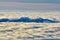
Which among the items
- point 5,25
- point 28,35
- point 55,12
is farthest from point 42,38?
point 55,12

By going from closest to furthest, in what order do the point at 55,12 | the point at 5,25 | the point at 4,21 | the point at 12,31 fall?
the point at 12,31 < the point at 5,25 < the point at 4,21 < the point at 55,12

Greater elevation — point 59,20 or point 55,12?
point 55,12

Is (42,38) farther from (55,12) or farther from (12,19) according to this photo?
(55,12)

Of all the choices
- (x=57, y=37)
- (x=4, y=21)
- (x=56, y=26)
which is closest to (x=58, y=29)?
(x=56, y=26)

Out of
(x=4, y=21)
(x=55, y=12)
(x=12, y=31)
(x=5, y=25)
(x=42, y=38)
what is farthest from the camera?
(x=55, y=12)

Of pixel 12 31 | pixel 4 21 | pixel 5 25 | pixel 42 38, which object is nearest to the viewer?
pixel 42 38

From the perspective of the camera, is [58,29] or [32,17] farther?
[32,17]

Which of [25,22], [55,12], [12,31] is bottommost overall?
[12,31]

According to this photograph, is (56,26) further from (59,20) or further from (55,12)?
(55,12)

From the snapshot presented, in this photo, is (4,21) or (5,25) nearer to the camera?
(5,25)
